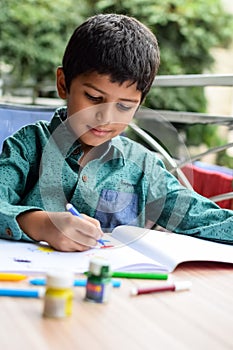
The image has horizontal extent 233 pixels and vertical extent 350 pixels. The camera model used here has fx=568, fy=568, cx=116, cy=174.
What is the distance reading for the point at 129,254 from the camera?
82 cm

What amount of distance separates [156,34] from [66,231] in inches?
203

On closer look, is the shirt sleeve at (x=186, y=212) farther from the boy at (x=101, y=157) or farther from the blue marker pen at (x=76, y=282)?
the blue marker pen at (x=76, y=282)

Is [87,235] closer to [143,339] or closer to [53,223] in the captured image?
[53,223]

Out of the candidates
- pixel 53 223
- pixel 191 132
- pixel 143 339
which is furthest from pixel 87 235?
pixel 191 132

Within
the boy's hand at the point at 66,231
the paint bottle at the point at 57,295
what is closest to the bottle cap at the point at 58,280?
the paint bottle at the point at 57,295

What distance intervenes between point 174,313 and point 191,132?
5.04 meters

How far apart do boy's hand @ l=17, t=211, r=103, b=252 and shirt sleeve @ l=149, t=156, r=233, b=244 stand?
9.7 inches

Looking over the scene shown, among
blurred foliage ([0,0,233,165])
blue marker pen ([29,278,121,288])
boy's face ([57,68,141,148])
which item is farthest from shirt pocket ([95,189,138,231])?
blurred foliage ([0,0,233,165])

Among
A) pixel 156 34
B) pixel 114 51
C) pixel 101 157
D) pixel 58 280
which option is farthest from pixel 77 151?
pixel 156 34

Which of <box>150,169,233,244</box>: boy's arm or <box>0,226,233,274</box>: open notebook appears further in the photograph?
<box>150,169,233,244</box>: boy's arm

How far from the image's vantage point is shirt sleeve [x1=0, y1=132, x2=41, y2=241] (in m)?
0.86

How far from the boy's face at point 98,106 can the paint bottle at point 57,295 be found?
0.44 m

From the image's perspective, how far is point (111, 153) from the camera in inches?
44.0

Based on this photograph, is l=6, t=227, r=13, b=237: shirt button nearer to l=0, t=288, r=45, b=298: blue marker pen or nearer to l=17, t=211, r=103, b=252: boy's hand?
l=17, t=211, r=103, b=252: boy's hand
